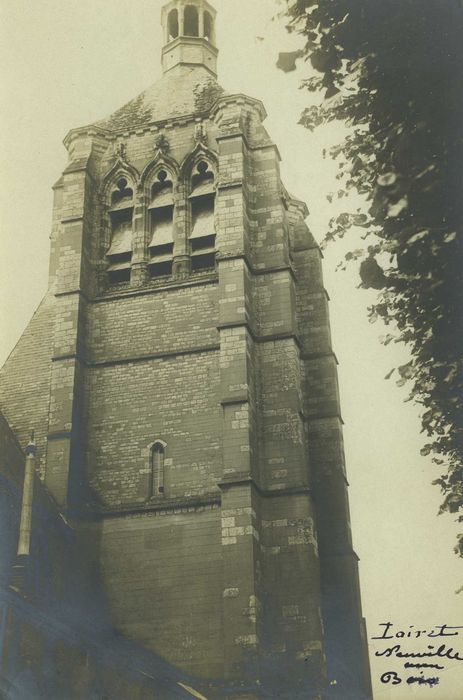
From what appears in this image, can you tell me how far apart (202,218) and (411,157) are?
14.4 meters

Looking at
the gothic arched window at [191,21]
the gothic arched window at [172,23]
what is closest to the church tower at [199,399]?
the gothic arched window at [191,21]

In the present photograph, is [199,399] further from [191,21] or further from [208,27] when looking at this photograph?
[191,21]

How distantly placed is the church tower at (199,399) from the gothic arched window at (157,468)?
0.17 feet

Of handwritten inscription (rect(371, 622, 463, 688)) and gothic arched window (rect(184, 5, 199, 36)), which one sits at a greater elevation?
gothic arched window (rect(184, 5, 199, 36))

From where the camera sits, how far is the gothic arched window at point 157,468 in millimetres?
21288

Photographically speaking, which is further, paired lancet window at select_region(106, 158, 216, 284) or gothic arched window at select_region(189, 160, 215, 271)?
paired lancet window at select_region(106, 158, 216, 284)

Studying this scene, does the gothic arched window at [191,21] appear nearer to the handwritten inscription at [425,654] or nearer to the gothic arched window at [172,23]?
the gothic arched window at [172,23]

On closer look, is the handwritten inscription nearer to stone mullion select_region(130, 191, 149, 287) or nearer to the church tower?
the church tower

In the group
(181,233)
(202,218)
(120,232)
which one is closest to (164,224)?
(181,233)

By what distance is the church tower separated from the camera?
19.4 meters

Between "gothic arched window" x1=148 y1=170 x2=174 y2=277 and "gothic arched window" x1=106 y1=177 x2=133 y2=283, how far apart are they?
2.00 ft

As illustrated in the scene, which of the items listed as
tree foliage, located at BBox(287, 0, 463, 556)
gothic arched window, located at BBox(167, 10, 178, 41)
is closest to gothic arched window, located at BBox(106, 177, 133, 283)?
gothic arched window, located at BBox(167, 10, 178, 41)

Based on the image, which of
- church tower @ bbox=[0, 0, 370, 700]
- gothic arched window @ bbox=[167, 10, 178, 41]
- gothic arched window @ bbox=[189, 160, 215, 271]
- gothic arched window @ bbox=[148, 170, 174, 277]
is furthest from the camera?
gothic arched window @ bbox=[167, 10, 178, 41]

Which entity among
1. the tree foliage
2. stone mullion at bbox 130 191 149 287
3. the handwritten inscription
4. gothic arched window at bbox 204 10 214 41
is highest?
gothic arched window at bbox 204 10 214 41
